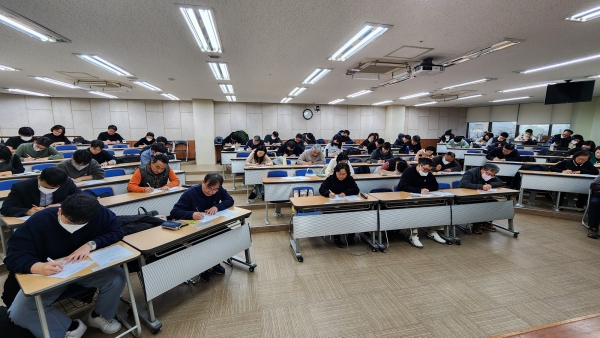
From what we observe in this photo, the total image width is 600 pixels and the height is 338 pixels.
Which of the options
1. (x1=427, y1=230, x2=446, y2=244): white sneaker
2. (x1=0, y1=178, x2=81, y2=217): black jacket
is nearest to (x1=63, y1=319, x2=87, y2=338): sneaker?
(x1=0, y1=178, x2=81, y2=217): black jacket

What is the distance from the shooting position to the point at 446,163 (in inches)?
235

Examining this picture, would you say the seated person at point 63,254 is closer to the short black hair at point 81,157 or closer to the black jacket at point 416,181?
the short black hair at point 81,157

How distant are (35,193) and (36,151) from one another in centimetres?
422

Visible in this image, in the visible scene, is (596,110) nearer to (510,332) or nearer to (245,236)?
(510,332)

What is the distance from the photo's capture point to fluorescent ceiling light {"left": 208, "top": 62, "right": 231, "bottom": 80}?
526cm

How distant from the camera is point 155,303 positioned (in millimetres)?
2660

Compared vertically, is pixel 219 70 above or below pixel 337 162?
above

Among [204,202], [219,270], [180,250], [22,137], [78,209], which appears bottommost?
[219,270]

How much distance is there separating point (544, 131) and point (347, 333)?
16.2 m

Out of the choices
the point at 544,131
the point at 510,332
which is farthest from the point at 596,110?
the point at 510,332

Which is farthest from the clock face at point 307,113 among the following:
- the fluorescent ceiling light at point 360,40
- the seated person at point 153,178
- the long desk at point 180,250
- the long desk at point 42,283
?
the long desk at point 42,283

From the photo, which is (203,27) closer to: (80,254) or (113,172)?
(80,254)

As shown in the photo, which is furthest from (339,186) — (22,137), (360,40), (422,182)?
(22,137)

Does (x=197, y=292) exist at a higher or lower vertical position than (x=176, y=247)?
lower
